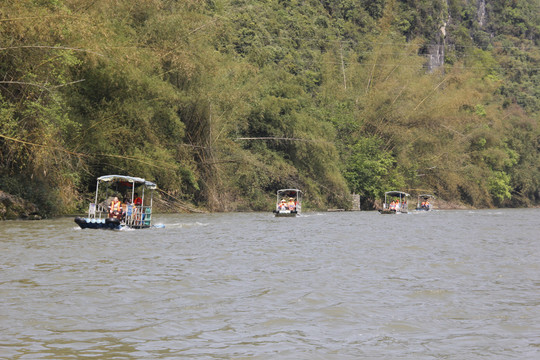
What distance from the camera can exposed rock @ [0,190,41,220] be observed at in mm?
29739

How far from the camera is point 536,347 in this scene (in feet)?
30.5

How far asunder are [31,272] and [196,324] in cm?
609

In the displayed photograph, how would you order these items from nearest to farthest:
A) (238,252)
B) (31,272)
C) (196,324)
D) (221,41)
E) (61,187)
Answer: (196,324)
(31,272)
(238,252)
(61,187)
(221,41)

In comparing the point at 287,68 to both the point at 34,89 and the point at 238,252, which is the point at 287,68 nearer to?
the point at 34,89

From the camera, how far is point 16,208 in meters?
30.1

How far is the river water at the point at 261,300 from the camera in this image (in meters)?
9.16

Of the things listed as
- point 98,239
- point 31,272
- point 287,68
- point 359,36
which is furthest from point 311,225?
point 359,36

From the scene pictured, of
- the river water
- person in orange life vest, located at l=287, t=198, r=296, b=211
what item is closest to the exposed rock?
the river water

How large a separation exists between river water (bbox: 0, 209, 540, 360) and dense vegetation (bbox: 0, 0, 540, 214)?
7728mm

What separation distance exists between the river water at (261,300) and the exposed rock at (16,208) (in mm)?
6765

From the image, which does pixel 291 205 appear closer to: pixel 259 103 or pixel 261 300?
pixel 259 103

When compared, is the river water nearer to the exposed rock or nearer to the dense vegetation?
the exposed rock

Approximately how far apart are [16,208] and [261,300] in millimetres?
20438

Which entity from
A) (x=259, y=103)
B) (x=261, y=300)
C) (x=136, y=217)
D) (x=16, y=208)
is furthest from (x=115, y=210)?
(x=259, y=103)
